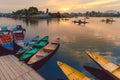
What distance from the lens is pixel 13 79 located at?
19594 millimetres

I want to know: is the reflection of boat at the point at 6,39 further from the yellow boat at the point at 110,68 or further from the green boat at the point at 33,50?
the yellow boat at the point at 110,68

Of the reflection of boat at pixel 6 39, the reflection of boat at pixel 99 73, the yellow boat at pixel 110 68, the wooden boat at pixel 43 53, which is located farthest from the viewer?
the reflection of boat at pixel 6 39

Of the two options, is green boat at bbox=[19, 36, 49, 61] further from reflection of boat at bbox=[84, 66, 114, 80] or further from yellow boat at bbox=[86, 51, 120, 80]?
yellow boat at bbox=[86, 51, 120, 80]

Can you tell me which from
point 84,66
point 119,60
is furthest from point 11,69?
point 119,60

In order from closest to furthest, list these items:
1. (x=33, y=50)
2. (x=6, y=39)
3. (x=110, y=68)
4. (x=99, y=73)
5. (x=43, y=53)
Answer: (x=110, y=68)
(x=99, y=73)
(x=43, y=53)
(x=33, y=50)
(x=6, y=39)

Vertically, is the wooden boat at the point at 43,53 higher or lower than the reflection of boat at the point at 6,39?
lower

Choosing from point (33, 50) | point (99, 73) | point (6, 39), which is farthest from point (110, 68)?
point (6, 39)

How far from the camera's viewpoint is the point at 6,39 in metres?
35.8

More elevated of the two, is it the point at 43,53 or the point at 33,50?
the point at 33,50

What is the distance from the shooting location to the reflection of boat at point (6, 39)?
32281mm

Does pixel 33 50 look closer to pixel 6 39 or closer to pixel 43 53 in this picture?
pixel 43 53

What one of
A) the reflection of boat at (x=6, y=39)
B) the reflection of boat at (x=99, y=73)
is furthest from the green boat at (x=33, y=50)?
the reflection of boat at (x=99, y=73)

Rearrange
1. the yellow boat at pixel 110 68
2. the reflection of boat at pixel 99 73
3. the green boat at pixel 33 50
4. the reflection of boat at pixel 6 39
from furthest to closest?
the reflection of boat at pixel 6 39 < the green boat at pixel 33 50 < the reflection of boat at pixel 99 73 < the yellow boat at pixel 110 68

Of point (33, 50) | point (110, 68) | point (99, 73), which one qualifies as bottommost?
point (99, 73)
